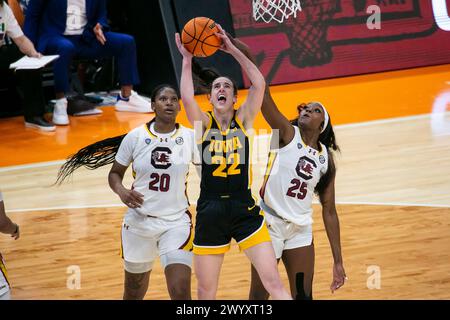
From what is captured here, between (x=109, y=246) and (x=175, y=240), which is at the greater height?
(x=175, y=240)

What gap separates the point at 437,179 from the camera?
9.44 metres

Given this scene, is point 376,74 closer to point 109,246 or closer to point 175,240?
point 109,246

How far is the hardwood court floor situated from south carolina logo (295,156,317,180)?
3.94 feet

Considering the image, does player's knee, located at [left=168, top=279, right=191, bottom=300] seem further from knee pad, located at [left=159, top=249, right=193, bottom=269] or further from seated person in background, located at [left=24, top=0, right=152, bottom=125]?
seated person in background, located at [left=24, top=0, right=152, bottom=125]

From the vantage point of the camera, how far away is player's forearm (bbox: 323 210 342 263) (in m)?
6.01

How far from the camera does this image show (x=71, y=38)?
1223cm

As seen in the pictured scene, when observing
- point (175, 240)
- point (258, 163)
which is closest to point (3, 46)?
point (258, 163)

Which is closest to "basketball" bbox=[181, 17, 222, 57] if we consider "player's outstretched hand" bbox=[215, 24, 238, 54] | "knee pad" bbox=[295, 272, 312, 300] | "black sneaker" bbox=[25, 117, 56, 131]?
"player's outstretched hand" bbox=[215, 24, 238, 54]

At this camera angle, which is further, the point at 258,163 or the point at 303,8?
the point at 303,8

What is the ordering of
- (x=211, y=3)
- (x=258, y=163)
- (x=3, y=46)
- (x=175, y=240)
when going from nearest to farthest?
(x=175, y=240), (x=258, y=163), (x=3, y=46), (x=211, y=3)

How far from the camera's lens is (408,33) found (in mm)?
14117

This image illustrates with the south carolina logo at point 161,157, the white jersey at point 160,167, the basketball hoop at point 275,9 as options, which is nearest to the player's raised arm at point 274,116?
the white jersey at point 160,167
